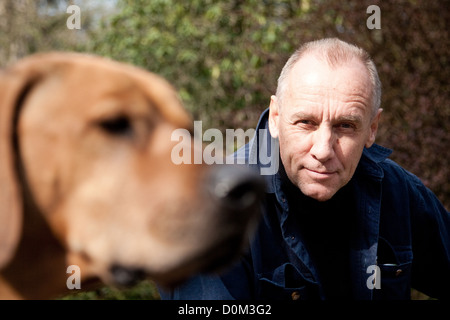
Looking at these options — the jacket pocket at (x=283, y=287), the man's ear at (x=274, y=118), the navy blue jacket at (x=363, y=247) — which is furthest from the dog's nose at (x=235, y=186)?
the man's ear at (x=274, y=118)

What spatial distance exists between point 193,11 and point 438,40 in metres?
3.88

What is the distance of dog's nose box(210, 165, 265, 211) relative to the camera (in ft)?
4.11

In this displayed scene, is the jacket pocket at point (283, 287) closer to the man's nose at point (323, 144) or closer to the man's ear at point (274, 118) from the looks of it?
the man's nose at point (323, 144)

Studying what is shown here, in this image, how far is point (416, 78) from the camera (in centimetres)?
542

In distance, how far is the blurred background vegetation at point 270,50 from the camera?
17.5 ft

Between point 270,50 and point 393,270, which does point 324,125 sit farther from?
point 270,50

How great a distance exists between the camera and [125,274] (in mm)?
1321

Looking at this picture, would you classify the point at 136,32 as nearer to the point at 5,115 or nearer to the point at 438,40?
the point at 438,40

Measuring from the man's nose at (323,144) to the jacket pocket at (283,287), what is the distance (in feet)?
1.80

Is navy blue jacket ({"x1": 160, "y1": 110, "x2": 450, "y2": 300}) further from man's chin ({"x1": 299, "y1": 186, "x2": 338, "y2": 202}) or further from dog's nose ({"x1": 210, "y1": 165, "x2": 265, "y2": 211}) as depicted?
dog's nose ({"x1": 210, "y1": 165, "x2": 265, "y2": 211})

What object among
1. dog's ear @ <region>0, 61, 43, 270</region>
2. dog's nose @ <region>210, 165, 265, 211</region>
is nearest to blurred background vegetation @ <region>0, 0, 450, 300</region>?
dog's nose @ <region>210, 165, 265, 211</region>

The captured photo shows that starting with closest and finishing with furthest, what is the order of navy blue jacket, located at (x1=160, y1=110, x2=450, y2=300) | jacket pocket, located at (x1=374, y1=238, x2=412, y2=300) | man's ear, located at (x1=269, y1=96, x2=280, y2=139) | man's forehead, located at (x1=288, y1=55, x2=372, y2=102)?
navy blue jacket, located at (x1=160, y1=110, x2=450, y2=300)
man's forehead, located at (x1=288, y1=55, x2=372, y2=102)
jacket pocket, located at (x1=374, y1=238, x2=412, y2=300)
man's ear, located at (x1=269, y1=96, x2=280, y2=139)

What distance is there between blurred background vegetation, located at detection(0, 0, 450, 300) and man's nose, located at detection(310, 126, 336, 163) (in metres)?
2.89

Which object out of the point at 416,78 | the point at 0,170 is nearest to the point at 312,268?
the point at 0,170
